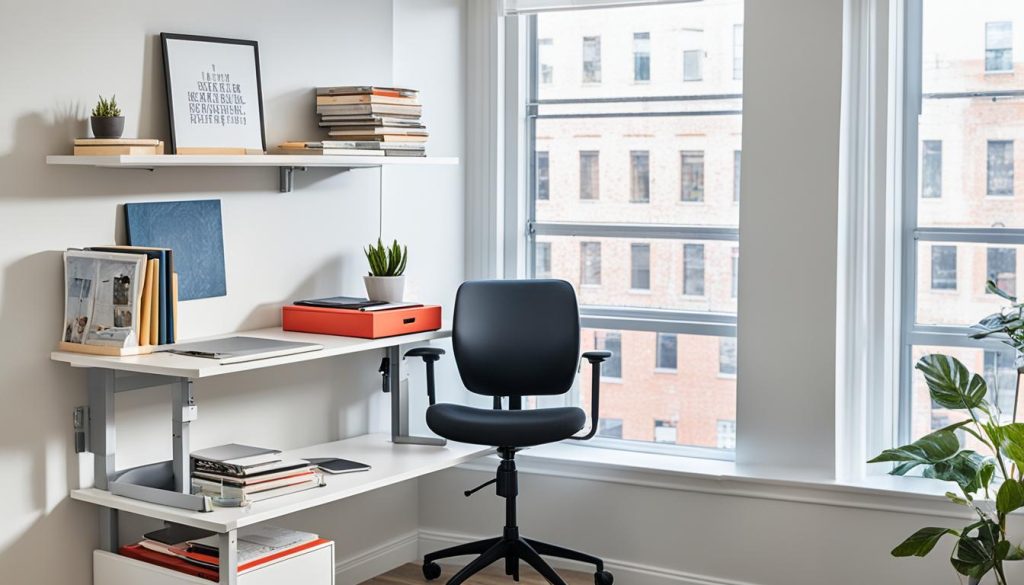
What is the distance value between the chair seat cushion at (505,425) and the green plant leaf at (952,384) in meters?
1.11

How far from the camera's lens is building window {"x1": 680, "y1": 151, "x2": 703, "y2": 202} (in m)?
4.33

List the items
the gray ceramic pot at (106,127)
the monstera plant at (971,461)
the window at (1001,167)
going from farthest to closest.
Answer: the window at (1001,167) < the monstera plant at (971,461) < the gray ceramic pot at (106,127)

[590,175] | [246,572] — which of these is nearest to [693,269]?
[590,175]

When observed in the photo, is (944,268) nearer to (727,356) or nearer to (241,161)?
(727,356)

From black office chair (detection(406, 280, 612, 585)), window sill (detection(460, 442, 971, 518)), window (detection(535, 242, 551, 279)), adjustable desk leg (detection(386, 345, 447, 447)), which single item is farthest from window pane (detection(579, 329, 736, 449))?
adjustable desk leg (detection(386, 345, 447, 447))

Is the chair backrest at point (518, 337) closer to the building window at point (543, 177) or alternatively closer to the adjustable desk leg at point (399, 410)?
the adjustable desk leg at point (399, 410)

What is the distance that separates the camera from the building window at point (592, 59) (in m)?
4.49

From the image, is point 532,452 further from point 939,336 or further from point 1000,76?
point 1000,76

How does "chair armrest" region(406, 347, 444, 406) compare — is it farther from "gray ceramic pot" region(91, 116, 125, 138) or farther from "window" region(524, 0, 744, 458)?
"gray ceramic pot" region(91, 116, 125, 138)

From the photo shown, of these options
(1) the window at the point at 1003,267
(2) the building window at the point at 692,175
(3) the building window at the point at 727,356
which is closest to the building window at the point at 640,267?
(2) the building window at the point at 692,175

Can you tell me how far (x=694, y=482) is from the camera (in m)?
4.04

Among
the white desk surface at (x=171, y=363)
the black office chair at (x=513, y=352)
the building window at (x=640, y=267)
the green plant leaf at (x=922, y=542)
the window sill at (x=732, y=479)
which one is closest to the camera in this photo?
the white desk surface at (x=171, y=363)

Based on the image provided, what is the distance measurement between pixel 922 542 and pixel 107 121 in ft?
8.39

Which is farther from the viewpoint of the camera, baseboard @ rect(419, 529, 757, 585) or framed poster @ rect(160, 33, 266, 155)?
→ baseboard @ rect(419, 529, 757, 585)
